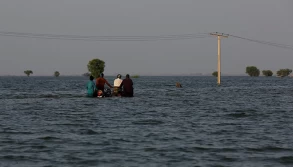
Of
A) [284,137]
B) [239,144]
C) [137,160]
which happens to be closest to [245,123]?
[284,137]

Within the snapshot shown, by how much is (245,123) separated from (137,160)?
11.6m

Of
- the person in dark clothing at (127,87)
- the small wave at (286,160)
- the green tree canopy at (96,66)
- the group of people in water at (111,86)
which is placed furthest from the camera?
the green tree canopy at (96,66)

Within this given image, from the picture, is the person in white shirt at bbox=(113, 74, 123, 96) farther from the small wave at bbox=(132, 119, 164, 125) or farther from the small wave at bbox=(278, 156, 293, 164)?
the small wave at bbox=(278, 156, 293, 164)

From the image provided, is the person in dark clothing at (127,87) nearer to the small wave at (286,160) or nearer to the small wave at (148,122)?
the small wave at (148,122)

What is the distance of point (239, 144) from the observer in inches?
747

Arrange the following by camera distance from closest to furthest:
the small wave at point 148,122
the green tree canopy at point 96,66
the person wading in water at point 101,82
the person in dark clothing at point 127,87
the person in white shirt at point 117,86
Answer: the small wave at point 148,122 → the person wading in water at point 101,82 → the person in dark clothing at point 127,87 → the person in white shirt at point 117,86 → the green tree canopy at point 96,66

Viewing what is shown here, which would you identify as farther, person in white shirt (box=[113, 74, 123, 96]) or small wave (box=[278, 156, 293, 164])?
person in white shirt (box=[113, 74, 123, 96])

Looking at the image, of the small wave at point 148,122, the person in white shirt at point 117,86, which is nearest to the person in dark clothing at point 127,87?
the person in white shirt at point 117,86

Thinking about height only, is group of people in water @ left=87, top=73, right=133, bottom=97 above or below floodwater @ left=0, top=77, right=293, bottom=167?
above

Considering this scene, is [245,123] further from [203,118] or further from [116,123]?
[116,123]

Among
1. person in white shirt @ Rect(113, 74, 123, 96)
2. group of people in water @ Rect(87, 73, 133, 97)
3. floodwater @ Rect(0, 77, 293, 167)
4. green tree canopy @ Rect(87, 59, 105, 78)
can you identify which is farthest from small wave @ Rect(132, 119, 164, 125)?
green tree canopy @ Rect(87, 59, 105, 78)

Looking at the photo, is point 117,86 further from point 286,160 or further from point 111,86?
point 286,160

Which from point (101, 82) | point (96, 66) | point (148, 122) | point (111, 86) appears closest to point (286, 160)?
point (148, 122)

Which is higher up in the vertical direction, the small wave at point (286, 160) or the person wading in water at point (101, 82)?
the person wading in water at point (101, 82)
